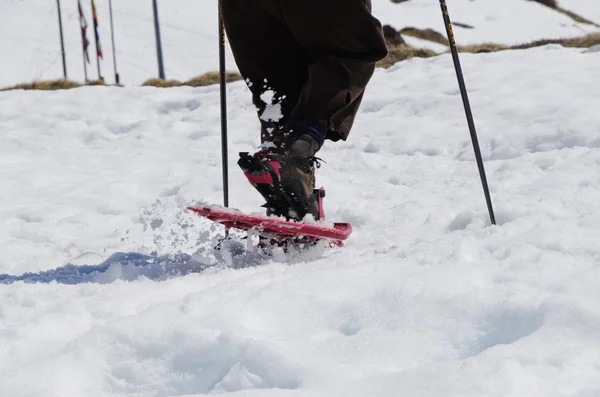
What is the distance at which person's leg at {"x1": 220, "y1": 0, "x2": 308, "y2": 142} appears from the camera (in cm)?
300

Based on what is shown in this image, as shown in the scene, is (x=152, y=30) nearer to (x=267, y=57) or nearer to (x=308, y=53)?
(x=267, y=57)

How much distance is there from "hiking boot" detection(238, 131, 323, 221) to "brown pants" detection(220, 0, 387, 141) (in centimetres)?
11

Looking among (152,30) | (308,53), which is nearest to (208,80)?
(308,53)

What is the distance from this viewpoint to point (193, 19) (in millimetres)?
43844

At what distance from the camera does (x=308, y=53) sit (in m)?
2.91

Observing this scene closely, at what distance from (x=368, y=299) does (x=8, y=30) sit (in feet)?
134

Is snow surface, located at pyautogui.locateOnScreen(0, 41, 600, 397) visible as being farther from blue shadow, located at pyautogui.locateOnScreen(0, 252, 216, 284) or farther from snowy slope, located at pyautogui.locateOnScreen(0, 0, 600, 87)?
snowy slope, located at pyautogui.locateOnScreen(0, 0, 600, 87)

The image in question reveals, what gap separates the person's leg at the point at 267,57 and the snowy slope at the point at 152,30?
31.6 metres

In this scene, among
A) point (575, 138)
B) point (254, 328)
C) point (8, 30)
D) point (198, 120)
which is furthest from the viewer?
point (8, 30)

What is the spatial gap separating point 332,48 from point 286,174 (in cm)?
51

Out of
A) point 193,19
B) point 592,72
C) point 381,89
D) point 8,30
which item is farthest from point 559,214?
point 193,19

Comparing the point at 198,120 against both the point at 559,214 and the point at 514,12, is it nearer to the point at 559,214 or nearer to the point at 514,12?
the point at 559,214

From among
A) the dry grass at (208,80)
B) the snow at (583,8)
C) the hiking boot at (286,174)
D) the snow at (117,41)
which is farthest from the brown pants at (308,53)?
the snow at (583,8)

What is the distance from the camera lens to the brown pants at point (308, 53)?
8.91ft
